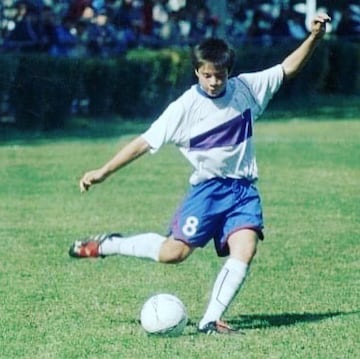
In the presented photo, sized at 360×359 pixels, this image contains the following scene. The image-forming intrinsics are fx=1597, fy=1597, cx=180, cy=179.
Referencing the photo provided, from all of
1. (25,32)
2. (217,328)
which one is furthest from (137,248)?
(25,32)

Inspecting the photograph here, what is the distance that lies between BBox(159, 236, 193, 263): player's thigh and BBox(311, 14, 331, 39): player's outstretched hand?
1.35m

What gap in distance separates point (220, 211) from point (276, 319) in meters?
0.75

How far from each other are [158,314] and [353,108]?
Answer: 2050cm

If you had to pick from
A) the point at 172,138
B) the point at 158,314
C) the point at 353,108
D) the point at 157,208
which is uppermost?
the point at 172,138

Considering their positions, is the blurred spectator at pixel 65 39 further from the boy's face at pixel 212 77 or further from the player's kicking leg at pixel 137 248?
the boy's face at pixel 212 77

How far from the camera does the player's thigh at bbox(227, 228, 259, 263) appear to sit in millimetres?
8484

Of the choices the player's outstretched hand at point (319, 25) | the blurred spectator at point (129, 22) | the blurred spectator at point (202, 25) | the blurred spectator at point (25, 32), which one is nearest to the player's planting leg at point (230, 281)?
the player's outstretched hand at point (319, 25)

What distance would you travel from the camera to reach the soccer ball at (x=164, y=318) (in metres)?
8.34

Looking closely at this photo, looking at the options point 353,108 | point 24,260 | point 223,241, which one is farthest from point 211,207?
point 353,108

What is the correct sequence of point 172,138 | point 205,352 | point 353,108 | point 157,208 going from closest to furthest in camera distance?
point 205,352, point 172,138, point 157,208, point 353,108

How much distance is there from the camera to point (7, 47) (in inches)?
1036

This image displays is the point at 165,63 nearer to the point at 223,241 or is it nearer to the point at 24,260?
the point at 24,260

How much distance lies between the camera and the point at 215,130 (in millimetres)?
Answer: 8555

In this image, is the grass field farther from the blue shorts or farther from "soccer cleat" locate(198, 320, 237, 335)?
Result: the blue shorts
